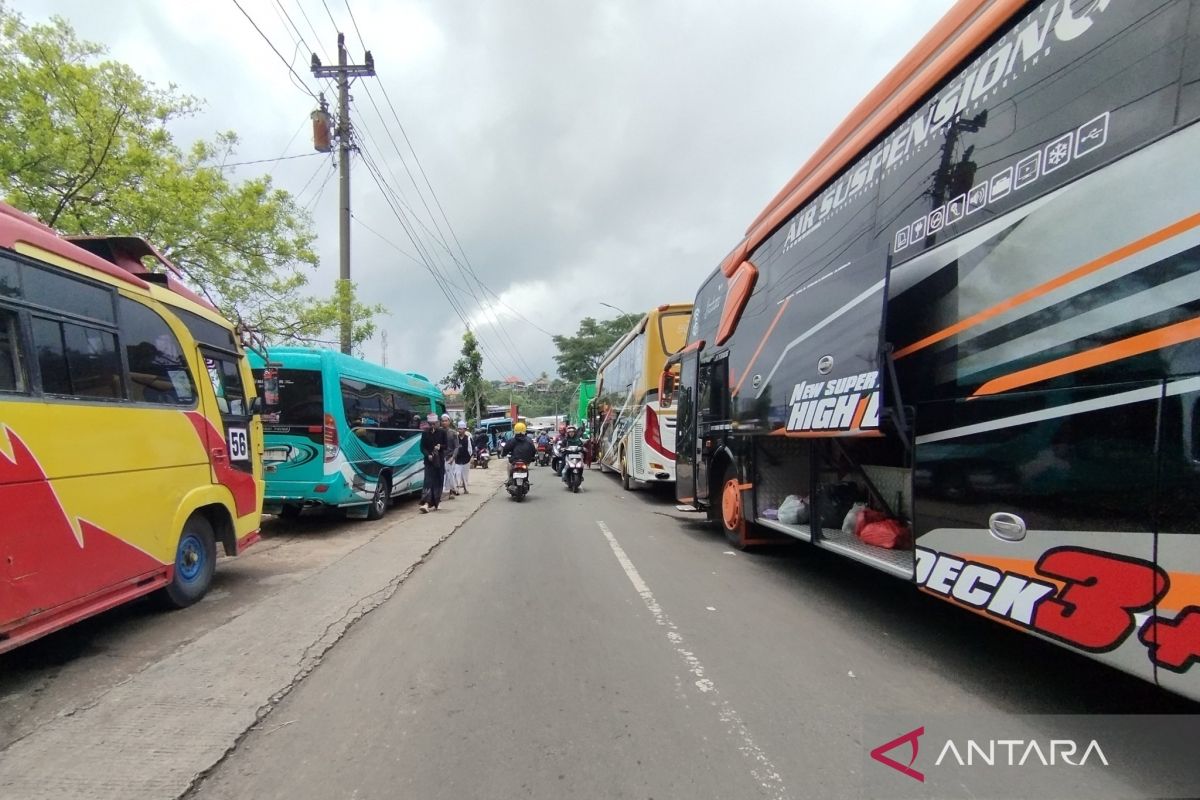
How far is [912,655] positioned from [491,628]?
2.95 metres

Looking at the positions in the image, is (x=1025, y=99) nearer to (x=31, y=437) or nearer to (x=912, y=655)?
(x=912, y=655)

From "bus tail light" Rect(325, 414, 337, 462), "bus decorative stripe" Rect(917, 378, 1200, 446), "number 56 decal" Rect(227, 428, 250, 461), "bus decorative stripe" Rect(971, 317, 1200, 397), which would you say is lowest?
"bus tail light" Rect(325, 414, 337, 462)

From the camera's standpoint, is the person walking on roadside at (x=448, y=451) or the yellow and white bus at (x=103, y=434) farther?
the person walking on roadside at (x=448, y=451)

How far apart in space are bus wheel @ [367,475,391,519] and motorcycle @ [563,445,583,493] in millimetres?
5201

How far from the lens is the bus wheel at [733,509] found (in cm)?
741

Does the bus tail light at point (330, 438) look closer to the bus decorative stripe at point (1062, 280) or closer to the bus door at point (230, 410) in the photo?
the bus door at point (230, 410)

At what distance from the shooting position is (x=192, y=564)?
17.8 feet

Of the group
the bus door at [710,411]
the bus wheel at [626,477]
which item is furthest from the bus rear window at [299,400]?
the bus wheel at [626,477]

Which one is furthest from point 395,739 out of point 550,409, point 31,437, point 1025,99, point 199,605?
point 550,409

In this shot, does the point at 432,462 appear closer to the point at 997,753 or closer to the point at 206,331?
the point at 206,331

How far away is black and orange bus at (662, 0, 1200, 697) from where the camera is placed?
2.44 meters

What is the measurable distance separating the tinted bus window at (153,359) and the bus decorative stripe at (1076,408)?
221 inches

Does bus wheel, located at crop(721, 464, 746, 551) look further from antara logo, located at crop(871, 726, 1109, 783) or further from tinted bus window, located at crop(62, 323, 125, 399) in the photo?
tinted bus window, located at crop(62, 323, 125, 399)

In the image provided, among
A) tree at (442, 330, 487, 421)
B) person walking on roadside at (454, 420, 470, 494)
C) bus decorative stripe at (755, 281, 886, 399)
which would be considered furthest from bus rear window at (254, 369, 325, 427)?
tree at (442, 330, 487, 421)
